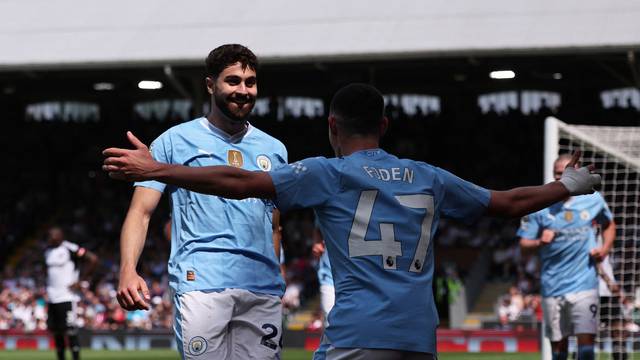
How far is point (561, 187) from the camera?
178 inches

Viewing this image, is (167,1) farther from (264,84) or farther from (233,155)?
(233,155)

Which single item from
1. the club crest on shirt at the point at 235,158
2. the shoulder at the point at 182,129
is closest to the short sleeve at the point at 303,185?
the club crest on shirt at the point at 235,158

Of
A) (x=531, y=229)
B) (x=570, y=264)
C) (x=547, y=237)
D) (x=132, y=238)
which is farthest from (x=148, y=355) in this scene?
(x=132, y=238)

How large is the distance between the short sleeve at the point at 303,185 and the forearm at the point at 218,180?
0.04m

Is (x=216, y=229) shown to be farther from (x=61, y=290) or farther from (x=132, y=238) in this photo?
(x=61, y=290)

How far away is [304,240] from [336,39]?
824 cm

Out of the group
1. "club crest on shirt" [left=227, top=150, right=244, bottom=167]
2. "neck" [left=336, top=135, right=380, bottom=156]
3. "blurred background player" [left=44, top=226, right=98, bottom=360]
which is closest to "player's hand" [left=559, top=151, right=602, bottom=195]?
"neck" [left=336, top=135, right=380, bottom=156]

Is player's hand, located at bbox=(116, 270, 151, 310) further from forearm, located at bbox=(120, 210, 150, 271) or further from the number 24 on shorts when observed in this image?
the number 24 on shorts

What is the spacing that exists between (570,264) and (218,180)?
674cm

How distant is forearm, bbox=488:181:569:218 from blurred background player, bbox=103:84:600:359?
0.27m

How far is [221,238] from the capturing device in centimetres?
525

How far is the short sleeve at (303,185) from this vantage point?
4145 millimetres

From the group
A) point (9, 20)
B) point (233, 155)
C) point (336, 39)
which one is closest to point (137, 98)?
point (9, 20)

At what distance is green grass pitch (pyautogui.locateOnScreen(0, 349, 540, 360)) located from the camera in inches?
683
